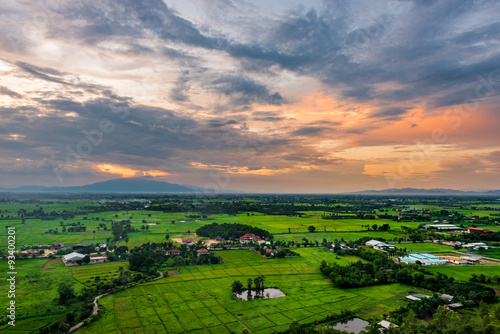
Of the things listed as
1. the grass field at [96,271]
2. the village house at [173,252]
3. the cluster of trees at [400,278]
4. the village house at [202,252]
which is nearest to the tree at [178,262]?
the village house at [173,252]

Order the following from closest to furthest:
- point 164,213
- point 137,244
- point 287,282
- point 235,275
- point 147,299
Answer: point 147,299 → point 287,282 → point 235,275 → point 137,244 → point 164,213

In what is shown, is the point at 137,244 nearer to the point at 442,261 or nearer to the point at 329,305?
the point at 329,305

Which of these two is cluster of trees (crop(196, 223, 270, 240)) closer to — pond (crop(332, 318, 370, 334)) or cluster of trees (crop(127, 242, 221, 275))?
cluster of trees (crop(127, 242, 221, 275))

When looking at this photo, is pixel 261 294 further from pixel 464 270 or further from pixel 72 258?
pixel 72 258

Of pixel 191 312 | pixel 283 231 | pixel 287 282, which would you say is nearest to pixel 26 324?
pixel 191 312

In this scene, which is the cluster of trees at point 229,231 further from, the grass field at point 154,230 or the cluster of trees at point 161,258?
the cluster of trees at point 161,258

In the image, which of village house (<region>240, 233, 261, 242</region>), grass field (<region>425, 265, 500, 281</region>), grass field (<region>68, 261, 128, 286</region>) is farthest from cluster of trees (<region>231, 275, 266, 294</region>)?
village house (<region>240, 233, 261, 242</region>)
